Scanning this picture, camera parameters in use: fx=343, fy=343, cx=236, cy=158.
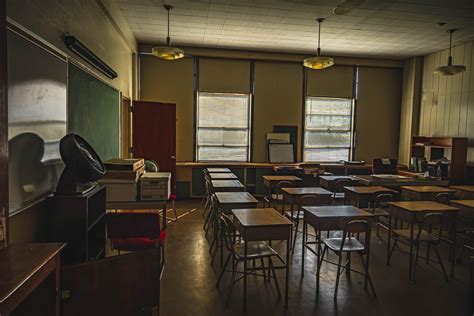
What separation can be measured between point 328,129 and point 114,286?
7420mm

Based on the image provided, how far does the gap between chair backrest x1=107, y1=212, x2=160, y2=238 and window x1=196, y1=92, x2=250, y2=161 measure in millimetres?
5098

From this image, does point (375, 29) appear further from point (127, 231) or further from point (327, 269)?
point (127, 231)

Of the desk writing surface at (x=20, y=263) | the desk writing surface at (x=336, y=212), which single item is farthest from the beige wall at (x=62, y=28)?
the desk writing surface at (x=336, y=212)

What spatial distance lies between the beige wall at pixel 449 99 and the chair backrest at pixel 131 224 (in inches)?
252

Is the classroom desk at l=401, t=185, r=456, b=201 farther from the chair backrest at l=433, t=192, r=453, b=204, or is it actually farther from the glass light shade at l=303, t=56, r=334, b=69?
the glass light shade at l=303, t=56, r=334, b=69

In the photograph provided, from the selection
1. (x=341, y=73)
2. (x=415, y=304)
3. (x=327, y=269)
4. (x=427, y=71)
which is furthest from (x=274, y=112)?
(x=415, y=304)

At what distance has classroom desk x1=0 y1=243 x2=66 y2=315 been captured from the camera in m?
1.33

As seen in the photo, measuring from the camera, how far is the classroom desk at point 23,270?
133cm

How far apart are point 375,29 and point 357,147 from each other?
3.38 metres

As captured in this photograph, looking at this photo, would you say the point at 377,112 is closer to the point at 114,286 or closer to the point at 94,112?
the point at 94,112

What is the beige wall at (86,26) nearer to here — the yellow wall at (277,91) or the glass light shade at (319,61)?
the yellow wall at (277,91)

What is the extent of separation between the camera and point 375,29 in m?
6.16

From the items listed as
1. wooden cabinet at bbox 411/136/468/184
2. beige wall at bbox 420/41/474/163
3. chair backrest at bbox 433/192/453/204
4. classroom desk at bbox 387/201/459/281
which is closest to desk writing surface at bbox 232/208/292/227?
classroom desk at bbox 387/201/459/281

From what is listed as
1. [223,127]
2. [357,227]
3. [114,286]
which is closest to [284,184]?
[357,227]
